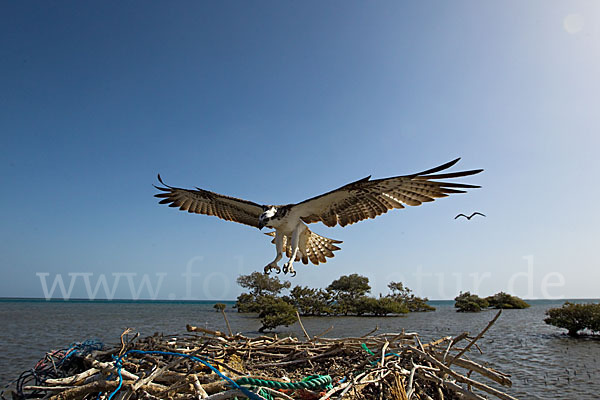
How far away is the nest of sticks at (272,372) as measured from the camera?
250 cm

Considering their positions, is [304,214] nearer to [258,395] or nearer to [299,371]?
[299,371]

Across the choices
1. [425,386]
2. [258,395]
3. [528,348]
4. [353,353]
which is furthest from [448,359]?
[528,348]

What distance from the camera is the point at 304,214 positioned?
527cm

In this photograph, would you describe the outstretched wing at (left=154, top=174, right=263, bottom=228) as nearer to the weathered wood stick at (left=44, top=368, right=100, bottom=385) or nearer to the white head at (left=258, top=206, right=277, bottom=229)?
the white head at (left=258, top=206, right=277, bottom=229)

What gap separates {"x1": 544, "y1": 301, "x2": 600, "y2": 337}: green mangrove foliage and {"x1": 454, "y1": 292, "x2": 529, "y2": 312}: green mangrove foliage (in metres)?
23.6

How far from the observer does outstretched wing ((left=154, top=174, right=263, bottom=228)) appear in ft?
19.0

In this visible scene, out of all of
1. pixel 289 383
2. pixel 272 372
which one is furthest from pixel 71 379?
pixel 289 383

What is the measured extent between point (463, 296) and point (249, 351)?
47.1 m

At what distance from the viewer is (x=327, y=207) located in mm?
5281

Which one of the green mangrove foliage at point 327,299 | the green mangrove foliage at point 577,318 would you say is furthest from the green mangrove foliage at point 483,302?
the green mangrove foliage at point 577,318

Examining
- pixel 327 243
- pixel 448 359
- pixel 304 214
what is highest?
pixel 304 214

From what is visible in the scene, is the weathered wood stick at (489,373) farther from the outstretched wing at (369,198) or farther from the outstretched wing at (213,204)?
the outstretched wing at (213,204)

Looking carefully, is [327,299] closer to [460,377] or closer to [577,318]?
[577,318]

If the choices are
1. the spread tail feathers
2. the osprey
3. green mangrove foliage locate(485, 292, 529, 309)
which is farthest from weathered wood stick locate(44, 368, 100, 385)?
green mangrove foliage locate(485, 292, 529, 309)
